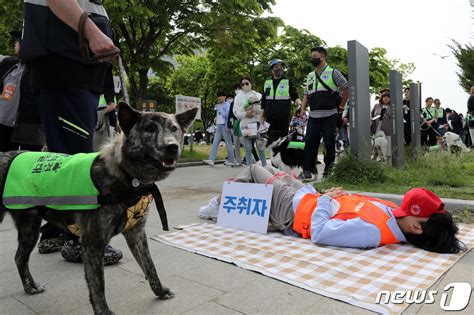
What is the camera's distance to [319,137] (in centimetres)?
726

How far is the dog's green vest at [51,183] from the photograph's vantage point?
2.23m

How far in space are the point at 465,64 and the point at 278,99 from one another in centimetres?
3410

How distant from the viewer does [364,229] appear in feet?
11.4

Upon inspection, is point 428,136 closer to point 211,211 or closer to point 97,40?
point 211,211

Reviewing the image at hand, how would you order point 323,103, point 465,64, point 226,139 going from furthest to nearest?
point 465,64 → point 226,139 → point 323,103

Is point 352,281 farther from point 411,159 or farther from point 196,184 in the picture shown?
point 411,159

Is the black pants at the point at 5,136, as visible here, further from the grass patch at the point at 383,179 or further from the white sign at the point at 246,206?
the grass patch at the point at 383,179

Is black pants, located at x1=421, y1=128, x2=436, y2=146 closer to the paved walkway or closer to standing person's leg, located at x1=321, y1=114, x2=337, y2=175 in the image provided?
standing person's leg, located at x1=321, y1=114, x2=337, y2=175

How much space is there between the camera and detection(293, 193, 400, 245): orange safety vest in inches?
141

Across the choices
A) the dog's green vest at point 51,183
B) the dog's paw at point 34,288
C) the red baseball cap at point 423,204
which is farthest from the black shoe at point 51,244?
the red baseball cap at point 423,204

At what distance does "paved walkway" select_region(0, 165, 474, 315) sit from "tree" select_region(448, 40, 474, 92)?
37549mm

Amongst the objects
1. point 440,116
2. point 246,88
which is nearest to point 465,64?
point 440,116

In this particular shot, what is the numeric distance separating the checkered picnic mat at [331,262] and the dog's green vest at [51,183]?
144cm

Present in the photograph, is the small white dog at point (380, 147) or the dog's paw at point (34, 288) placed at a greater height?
the small white dog at point (380, 147)
